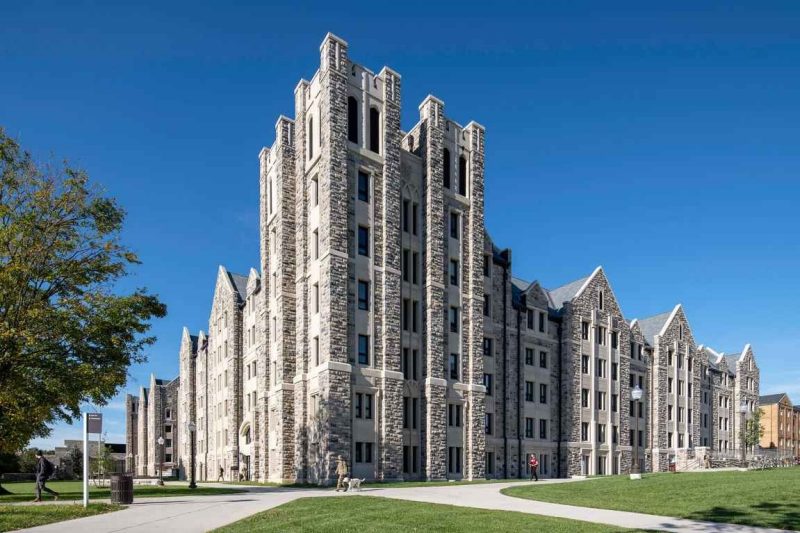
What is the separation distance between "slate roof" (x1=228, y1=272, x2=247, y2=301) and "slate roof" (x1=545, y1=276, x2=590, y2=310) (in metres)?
30.2

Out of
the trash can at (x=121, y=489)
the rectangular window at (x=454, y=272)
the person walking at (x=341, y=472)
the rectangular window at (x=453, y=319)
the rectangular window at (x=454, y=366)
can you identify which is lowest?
the person walking at (x=341, y=472)

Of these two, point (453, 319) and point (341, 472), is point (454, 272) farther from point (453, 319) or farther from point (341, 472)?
point (341, 472)

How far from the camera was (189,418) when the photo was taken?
264 ft

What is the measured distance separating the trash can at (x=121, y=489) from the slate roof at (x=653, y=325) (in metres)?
58.7

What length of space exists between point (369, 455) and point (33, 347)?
63.7 ft

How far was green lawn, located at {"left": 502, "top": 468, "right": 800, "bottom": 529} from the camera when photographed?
16922 mm

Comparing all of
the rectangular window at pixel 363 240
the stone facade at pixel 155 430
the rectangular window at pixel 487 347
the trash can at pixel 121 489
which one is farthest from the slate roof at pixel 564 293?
the stone facade at pixel 155 430

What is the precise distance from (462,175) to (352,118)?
1045 centimetres

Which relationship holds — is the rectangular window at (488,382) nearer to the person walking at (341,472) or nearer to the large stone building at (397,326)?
the large stone building at (397,326)

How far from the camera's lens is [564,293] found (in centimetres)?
6134

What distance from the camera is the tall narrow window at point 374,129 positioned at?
42125 millimetres

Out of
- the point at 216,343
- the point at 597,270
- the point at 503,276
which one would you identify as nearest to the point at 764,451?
the point at 597,270

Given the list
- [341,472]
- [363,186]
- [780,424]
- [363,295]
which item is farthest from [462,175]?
[780,424]

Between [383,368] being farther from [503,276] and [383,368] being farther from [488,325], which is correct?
[503,276]
